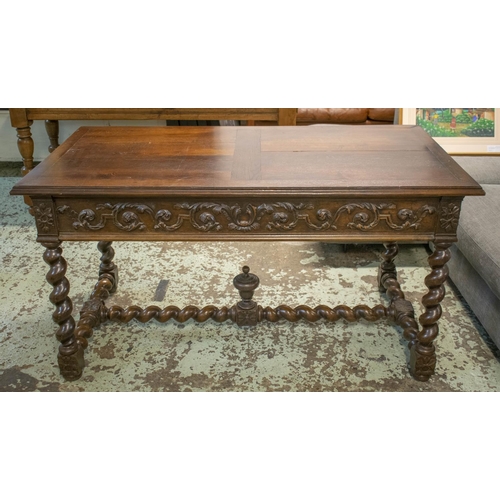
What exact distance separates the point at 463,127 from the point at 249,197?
2.55 metres

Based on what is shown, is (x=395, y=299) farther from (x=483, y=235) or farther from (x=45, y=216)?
(x=45, y=216)

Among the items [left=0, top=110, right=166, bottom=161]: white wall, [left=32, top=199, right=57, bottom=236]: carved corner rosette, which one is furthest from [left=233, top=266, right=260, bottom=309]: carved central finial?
[left=0, top=110, right=166, bottom=161]: white wall

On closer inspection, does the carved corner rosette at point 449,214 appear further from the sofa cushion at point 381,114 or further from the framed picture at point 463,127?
the sofa cushion at point 381,114

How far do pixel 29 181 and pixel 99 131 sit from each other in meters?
0.74

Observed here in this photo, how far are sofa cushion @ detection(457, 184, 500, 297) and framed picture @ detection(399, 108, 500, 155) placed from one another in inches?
35.0

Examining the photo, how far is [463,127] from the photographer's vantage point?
4.09 metres

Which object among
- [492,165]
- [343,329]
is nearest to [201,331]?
[343,329]

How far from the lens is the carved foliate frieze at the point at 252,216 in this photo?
7.34ft

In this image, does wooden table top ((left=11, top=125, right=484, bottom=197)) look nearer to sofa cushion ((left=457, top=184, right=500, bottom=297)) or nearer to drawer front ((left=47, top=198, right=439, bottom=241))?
drawer front ((left=47, top=198, right=439, bottom=241))

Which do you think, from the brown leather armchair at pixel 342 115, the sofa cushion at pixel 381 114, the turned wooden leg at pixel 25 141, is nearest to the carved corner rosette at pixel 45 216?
the turned wooden leg at pixel 25 141

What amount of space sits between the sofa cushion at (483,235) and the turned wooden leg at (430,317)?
34cm

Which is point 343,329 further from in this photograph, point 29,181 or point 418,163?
point 29,181

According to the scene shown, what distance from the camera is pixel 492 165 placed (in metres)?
3.52

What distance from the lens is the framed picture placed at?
160 inches
